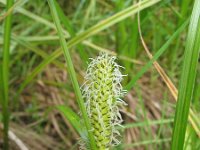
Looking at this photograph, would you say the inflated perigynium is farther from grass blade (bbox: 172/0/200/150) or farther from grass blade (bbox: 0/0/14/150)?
grass blade (bbox: 0/0/14/150)

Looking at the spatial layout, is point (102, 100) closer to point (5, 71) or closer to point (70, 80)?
point (5, 71)

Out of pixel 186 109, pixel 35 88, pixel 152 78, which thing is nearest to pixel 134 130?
pixel 152 78

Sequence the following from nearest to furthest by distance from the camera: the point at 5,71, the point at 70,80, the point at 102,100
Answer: the point at 102,100
the point at 5,71
the point at 70,80

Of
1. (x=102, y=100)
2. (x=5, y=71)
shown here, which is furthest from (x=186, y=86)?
(x=5, y=71)

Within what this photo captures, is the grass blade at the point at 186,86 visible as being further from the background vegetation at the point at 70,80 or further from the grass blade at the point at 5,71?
the grass blade at the point at 5,71

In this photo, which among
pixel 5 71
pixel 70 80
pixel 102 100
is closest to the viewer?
pixel 102 100

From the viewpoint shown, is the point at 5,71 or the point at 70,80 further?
the point at 70,80

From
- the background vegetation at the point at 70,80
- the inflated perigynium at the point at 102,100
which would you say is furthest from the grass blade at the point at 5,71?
the inflated perigynium at the point at 102,100

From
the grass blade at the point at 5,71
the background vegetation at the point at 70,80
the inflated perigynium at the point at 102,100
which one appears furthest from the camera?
the background vegetation at the point at 70,80
